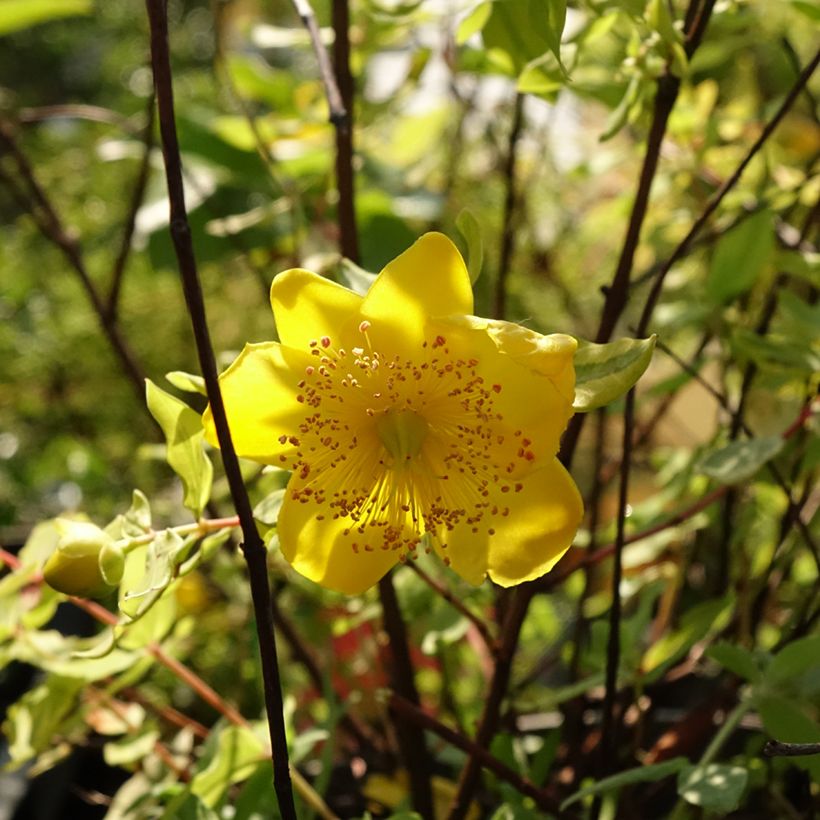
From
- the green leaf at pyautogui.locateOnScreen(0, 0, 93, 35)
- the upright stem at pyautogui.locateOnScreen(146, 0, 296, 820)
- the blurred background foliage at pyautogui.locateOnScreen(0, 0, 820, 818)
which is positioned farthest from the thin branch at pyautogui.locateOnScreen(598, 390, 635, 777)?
the green leaf at pyautogui.locateOnScreen(0, 0, 93, 35)

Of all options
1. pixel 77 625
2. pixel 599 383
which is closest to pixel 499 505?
pixel 599 383

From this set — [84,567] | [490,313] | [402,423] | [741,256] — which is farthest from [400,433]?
[490,313]

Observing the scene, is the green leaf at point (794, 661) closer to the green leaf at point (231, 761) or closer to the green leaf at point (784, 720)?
the green leaf at point (784, 720)

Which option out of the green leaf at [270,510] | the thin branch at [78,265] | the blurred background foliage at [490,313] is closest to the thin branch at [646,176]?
the blurred background foliage at [490,313]

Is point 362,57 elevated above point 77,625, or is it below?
above

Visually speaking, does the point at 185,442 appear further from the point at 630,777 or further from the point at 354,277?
the point at 630,777

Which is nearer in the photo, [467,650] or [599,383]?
[599,383]

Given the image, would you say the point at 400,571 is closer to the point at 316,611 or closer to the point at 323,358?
the point at 316,611

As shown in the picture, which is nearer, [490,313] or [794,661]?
[794,661]
